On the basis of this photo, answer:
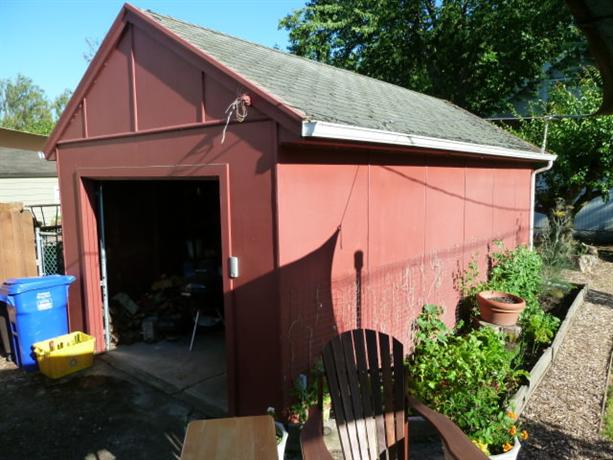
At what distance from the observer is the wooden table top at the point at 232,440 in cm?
217

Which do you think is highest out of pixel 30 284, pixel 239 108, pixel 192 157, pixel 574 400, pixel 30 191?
pixel 239 108

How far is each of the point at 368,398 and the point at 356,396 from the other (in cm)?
8

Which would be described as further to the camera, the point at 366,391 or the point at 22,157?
the point at 22,157

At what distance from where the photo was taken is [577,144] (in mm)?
10719

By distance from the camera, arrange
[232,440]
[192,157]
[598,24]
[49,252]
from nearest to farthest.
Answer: [598,24]
[232,440]
[192,157]
[49,252]

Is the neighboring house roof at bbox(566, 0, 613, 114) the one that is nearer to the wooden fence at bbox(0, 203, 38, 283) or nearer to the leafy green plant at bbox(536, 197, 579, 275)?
the leafy green plant at bbox(536, 197, 579, 275)

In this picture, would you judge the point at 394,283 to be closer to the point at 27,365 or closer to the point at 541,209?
the point at 27,365

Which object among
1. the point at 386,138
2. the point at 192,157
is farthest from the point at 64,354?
the point at 386,138

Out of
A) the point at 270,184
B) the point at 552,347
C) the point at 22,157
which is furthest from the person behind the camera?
the point at 22,157

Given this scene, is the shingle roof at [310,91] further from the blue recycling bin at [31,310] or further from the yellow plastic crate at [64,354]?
the yellow plastic crate at [64,354]

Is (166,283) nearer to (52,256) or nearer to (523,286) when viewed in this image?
(52,256)

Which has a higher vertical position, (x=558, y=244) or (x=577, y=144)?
(x=577, y=144)

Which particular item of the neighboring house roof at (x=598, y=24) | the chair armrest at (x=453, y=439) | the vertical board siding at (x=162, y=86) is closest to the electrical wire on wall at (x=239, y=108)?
the vertical board siding at (x=162, y=86)

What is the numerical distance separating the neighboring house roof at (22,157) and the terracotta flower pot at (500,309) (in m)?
7.56
